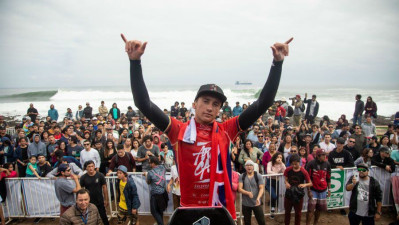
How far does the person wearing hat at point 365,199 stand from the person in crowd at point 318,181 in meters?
0.66

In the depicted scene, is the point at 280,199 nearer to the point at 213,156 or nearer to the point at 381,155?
the point at 381,155

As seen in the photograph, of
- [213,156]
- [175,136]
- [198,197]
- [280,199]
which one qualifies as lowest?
[280,199]

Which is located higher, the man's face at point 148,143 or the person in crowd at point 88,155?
the man's face at point 148,143

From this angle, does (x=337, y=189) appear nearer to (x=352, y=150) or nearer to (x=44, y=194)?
(x=352, y=150)

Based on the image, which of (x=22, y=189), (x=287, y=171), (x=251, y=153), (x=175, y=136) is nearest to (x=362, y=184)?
(x=287, y=171)

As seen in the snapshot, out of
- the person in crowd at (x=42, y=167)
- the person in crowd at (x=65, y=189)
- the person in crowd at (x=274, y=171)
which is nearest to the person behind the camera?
the person in crowd at (x=65, y=189)

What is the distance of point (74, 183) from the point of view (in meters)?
5.66

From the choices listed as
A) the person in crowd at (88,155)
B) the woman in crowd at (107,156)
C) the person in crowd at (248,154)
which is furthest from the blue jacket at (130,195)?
the person in crowd at (248,154)

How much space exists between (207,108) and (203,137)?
21 centimetres

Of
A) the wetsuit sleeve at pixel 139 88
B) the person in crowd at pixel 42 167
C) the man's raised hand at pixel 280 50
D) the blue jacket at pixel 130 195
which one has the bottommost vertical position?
the blue jacket at pixel 130 195

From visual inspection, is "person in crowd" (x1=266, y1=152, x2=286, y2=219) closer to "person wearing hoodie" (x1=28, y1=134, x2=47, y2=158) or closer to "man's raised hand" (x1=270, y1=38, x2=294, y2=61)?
"man's raised hand" (x1=270, y1=38, x2=294, y2=61)

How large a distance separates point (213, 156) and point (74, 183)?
5.31 metres

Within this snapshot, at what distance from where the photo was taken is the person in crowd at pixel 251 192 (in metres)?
5.40

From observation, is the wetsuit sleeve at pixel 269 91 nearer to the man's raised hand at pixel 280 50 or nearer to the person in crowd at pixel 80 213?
the man's raised hand at pixel 280 50
